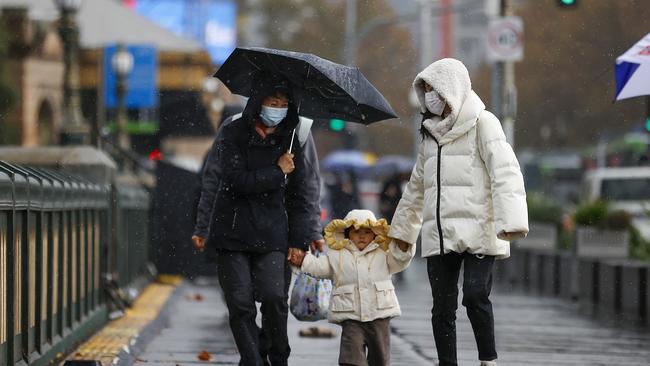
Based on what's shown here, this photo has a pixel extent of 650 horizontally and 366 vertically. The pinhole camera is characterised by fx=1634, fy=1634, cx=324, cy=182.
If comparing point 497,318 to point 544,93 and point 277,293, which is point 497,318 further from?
point 544,93

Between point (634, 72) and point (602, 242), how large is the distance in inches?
414

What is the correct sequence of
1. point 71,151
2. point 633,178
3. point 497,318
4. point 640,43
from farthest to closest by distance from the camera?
point 633,178, point 497,318, point 71,151, point 640,43

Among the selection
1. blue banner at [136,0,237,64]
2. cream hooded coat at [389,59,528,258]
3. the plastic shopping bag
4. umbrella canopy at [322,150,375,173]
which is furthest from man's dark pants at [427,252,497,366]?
blue banner at [136,0,237,64]

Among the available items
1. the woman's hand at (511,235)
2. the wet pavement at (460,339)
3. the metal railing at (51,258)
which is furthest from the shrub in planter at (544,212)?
the woman's hand at (511,235)

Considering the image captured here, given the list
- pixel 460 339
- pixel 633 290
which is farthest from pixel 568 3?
pixel 460 339

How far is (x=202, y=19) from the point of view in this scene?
246 feet

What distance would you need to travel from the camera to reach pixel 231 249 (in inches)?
366

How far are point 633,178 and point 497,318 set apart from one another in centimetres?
2175

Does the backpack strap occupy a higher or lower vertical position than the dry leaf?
higher

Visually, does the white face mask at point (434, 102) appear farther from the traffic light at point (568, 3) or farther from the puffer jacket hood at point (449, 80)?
the traffic light at point (568, 3)

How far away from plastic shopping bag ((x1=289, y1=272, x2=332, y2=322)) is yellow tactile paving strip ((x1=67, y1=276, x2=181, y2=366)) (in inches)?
66.2

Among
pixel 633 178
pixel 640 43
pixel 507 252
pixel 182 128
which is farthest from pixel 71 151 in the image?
pixel 633 178

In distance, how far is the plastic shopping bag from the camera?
9633 millimetres

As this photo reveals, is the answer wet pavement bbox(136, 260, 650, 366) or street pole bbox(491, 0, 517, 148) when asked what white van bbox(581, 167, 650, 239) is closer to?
street pole bbox(491, 0, 517, 148)
